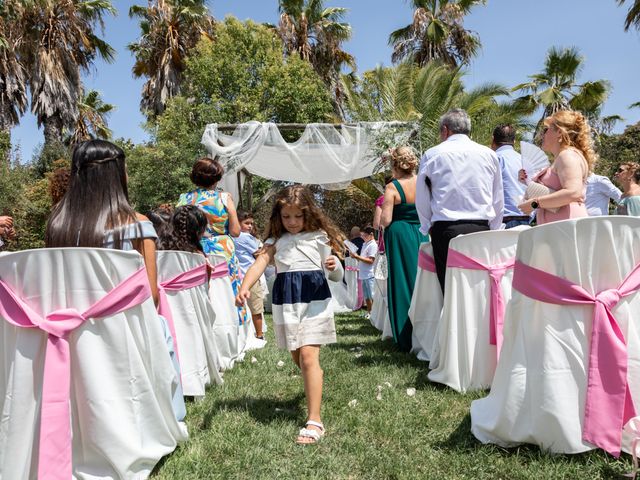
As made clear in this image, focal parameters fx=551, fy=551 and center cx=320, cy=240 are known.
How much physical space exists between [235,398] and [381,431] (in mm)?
1406

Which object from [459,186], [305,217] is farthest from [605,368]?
[459,186]

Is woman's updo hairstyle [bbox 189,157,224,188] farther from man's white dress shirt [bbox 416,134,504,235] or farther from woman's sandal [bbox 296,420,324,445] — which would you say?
woman's sandal [bbox 296,420,324,445]

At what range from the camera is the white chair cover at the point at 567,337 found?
259cm

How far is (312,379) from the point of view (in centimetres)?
344

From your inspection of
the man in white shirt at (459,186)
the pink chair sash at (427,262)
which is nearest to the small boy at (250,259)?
the pink chair sash at (427,262)

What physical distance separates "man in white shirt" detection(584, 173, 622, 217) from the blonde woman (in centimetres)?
351

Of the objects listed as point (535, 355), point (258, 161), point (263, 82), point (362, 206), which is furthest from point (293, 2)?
point (535, 355)

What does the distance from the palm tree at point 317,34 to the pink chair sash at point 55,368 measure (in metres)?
24.5

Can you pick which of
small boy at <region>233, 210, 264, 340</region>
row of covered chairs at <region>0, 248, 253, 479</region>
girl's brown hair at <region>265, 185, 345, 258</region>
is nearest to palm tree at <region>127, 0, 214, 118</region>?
small boy at <region>233, 210, 264, 340</region>

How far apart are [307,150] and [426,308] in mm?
7204

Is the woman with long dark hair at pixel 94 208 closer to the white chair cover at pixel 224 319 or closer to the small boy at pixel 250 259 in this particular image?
the white chair cover at pixel 224 319

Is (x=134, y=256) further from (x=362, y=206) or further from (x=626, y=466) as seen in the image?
(x=362, y=206)

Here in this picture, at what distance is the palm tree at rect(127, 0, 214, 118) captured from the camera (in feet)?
83.7

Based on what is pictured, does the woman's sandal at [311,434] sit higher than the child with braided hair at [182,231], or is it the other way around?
the child with braided hair at [182,231]
